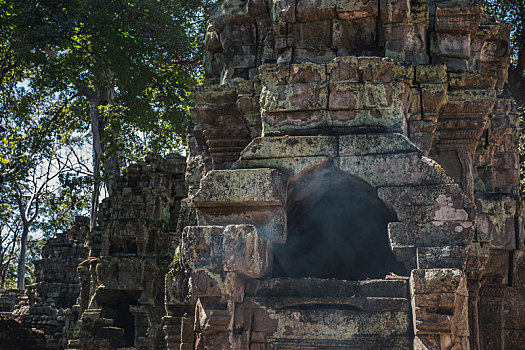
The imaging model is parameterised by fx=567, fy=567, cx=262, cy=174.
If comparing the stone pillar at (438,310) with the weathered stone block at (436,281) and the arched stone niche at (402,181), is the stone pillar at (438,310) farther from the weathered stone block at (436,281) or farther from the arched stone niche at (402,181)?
the arched stone niche at (402,181)

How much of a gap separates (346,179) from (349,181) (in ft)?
0.15

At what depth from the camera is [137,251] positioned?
12922mm

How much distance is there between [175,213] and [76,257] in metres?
7.25

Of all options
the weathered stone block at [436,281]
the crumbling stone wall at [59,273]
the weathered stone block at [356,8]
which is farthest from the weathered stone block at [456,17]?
the crumbling stone wall at [59,273]

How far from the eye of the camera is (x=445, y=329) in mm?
3652

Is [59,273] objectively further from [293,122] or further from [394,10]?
[394,10]

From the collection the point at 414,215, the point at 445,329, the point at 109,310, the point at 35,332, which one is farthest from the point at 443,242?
the point at 35,332

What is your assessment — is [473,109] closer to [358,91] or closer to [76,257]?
[358,91]

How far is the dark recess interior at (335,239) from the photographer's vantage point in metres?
5.07

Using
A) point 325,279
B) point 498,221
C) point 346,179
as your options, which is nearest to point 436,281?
point 325,279

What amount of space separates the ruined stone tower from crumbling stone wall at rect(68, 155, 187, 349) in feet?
20.9

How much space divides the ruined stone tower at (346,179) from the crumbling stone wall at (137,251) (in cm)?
636

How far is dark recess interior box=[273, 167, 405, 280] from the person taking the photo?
5070 mm

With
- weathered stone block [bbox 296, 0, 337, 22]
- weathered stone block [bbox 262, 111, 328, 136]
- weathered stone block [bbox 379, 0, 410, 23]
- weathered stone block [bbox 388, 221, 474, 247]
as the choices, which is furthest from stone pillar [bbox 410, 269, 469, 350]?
weathered stone block [bbox 296, 0, 337, 22]
